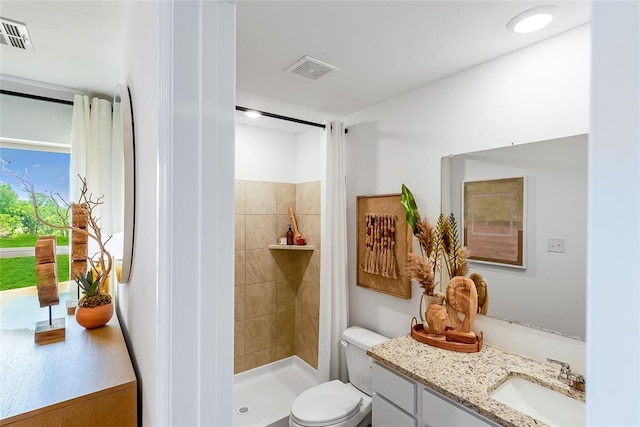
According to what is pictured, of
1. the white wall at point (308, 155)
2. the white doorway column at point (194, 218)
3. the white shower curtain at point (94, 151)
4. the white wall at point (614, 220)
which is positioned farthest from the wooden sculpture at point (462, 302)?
the white shower curtain at point (94, 151)

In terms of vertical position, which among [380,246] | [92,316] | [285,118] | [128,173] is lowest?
[92,316]

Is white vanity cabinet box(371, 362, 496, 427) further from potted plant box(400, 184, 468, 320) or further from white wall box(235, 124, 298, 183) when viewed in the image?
white wall box(235, 124, 298, 183)

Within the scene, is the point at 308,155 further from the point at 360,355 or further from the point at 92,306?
the point at 92,306

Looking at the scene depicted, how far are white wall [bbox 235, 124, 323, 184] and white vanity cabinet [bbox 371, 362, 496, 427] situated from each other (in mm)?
1915

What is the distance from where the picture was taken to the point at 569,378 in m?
1.30

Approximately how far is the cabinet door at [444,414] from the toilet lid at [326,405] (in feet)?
2.22

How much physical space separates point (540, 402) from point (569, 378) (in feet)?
0.56

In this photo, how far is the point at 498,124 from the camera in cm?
165

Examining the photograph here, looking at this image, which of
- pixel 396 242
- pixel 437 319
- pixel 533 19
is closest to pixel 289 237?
pixel 396 242

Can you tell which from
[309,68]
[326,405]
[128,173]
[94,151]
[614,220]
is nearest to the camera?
[614,220]

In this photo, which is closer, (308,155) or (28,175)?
(28,175)

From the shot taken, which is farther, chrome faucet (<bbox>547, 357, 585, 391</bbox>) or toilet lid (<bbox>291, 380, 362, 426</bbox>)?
toilet lid (<bbox>291, 380, 362, 426</bbox>)

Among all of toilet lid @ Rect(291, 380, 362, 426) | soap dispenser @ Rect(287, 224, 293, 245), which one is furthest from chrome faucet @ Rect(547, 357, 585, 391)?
soap dispenser @ Rect(287, 224, 293, 245)

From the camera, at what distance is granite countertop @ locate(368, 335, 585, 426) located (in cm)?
117
